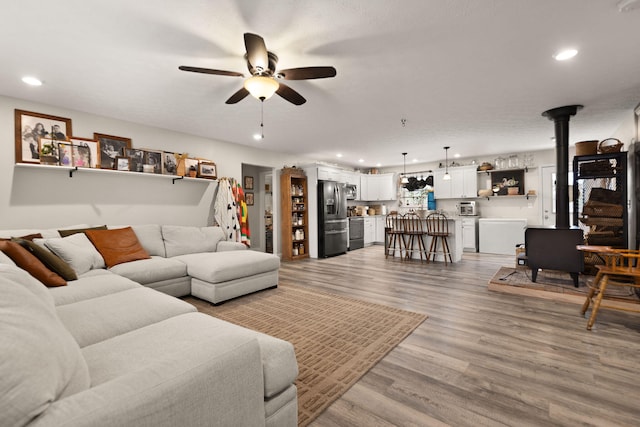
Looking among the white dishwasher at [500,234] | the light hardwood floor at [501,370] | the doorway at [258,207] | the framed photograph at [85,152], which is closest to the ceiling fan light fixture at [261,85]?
the light hardwood floor at [501,370]

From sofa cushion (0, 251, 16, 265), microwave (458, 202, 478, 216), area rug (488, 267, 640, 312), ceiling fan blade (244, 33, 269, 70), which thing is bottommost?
area rug (488, 267, 640, 312)

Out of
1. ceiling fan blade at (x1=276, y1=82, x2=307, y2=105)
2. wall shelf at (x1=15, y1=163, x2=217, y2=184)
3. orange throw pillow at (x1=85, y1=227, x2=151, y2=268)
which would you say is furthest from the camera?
wall shelf at (x1=15, y1=163, x2=217, y2=184)

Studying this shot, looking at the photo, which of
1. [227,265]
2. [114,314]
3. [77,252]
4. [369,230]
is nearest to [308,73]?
[114,314]

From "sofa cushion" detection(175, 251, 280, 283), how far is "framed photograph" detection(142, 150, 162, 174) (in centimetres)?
158

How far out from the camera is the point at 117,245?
3.54 m

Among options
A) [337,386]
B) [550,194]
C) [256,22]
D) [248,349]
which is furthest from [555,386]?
[550,194]

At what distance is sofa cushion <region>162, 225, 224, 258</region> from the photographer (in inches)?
167

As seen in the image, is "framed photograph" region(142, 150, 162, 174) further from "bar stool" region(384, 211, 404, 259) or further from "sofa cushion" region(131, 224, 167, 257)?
"bar stool" region(384, 211, 404, 259)

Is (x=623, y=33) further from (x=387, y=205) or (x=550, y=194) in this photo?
(x=387, y=205)

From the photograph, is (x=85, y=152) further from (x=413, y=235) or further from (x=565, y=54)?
(x=413, y=235)

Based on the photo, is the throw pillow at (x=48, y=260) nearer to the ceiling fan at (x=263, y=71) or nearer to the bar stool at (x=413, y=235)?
the ceiling fan at (x=263, y=71)

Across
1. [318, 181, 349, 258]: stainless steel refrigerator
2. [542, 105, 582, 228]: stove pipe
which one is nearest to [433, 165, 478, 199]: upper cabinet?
[318, 181, 349, 258]: stainless steel refrigerator

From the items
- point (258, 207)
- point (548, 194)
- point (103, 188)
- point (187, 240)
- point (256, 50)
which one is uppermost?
point (256, 50)

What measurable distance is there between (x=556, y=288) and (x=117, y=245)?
5574 mm
